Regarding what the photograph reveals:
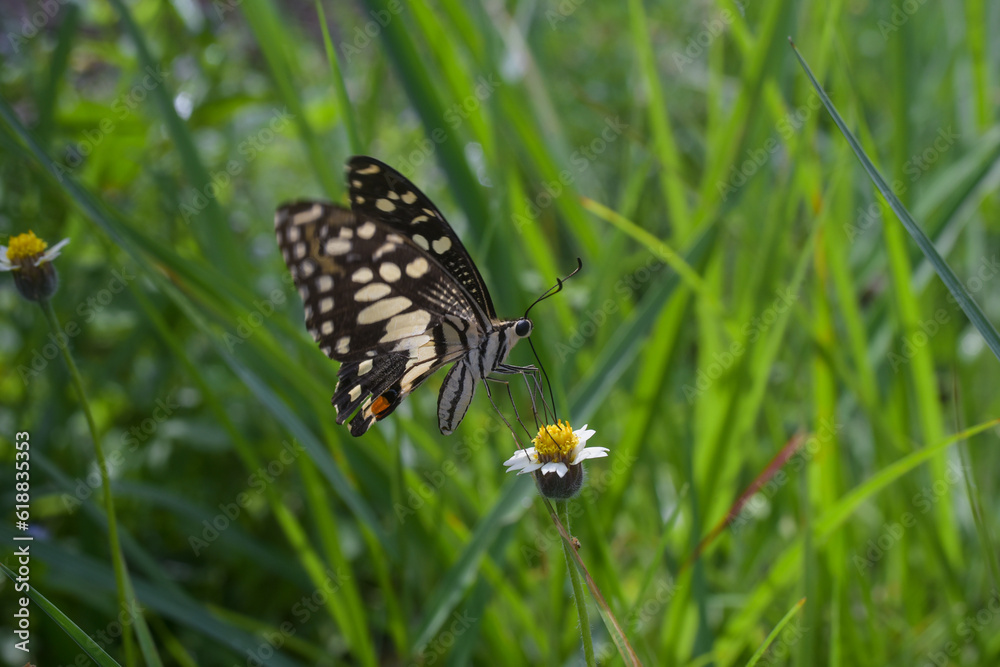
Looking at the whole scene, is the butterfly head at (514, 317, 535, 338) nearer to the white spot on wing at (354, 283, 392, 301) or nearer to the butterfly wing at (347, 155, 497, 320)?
the butterfly wing at (347, 155, 497, 320)

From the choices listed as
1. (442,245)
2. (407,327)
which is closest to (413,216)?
(442,245)

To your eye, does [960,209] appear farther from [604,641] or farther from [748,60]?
[604,641]

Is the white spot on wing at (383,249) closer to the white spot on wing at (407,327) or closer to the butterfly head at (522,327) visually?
the white spot on wing at (407,327)

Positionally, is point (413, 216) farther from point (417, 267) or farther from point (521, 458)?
point (521, 458)

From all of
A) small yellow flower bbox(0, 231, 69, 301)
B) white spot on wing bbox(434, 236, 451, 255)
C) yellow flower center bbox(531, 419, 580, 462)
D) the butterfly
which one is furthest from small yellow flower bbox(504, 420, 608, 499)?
small yellow flower bbox(0, 231, 69, 301)

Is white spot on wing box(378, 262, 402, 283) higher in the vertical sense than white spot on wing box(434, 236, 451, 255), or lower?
lower

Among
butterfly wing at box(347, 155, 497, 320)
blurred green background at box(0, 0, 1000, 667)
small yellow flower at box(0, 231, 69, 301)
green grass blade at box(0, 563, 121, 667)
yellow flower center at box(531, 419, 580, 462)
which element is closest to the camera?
green grass blade at box(0, 563, 121, 667)

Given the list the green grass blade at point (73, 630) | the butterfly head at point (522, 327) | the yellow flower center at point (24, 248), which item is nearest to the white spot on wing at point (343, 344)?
the butterfly head at point (522, 327)
